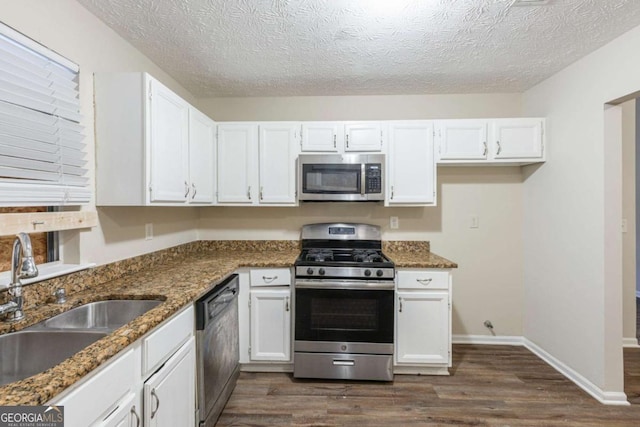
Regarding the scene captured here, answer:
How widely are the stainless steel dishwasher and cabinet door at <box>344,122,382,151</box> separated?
1.52 m

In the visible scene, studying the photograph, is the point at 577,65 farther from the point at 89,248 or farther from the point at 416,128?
the point at 89,248

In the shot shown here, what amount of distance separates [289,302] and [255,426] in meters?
0.85

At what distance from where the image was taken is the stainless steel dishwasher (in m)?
1.75

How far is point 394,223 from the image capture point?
3.10 meters

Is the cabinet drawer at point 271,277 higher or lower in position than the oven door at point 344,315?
higher

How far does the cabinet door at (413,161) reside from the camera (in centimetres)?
273

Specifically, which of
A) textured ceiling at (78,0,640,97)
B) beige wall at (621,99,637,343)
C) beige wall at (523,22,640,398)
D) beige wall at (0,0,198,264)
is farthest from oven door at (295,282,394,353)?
beige wall at (621,99,637,343)

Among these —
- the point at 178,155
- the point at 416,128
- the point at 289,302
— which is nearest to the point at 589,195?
the point at 416,128

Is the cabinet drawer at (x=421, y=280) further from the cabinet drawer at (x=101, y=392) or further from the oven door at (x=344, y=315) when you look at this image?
the cabinet drawer at (x=101, y=392)

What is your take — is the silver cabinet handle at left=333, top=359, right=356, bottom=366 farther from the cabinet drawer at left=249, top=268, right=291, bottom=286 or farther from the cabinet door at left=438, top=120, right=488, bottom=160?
the cabinet door at left=438, top=120, right=488, bottom=160

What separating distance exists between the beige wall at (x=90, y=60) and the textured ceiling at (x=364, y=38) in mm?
101

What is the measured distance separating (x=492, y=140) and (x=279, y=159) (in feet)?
6.30

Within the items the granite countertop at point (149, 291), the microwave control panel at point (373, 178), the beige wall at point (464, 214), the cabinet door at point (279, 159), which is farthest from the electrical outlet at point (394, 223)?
the cabinet door at point (279, 159)

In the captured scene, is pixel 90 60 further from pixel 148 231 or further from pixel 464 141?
pixel 464 141
